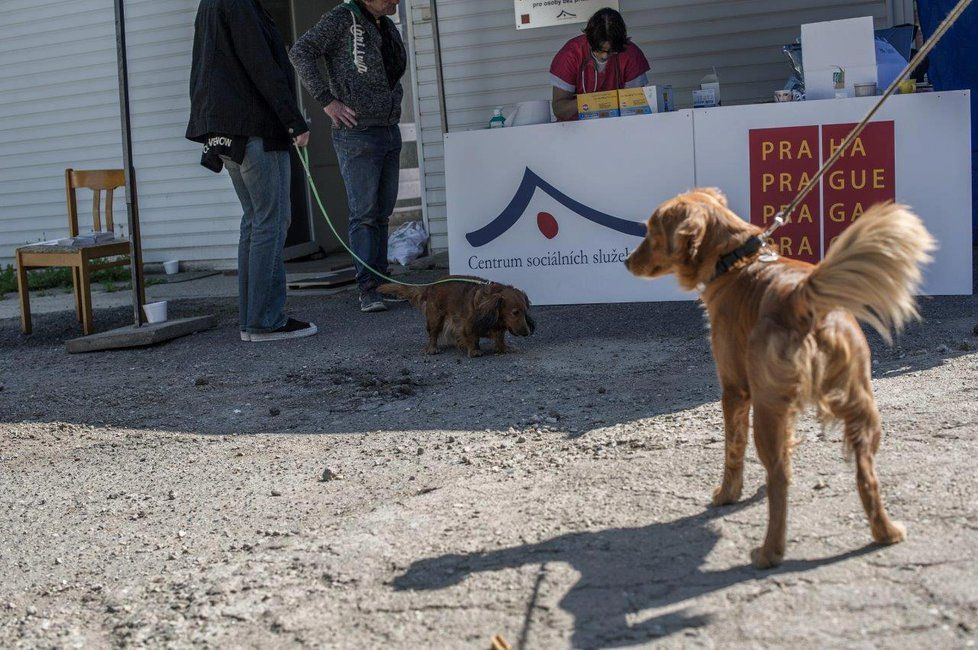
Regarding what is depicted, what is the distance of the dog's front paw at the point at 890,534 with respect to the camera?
10.2 feet

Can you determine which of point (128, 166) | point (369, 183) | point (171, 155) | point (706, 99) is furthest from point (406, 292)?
point (171, 155)

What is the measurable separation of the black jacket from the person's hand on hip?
672 mm

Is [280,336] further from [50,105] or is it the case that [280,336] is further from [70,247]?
[50,105]

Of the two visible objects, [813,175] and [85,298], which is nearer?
[813,175]

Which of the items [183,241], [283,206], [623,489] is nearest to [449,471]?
[623,489]

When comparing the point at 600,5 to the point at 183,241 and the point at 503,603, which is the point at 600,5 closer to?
the point at 183,241

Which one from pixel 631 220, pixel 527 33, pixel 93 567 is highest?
pixel 527 33

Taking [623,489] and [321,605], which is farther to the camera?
[623,489]

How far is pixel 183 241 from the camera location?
12047mm

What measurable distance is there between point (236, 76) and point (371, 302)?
2.04 meters

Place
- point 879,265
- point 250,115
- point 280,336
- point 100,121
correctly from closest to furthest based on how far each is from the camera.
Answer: point 879,265
point 250,115
point 280,336
point 100,121

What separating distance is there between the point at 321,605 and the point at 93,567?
104 centimetres

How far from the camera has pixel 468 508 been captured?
386 centimetres

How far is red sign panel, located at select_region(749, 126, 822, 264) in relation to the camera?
6.92 metres
